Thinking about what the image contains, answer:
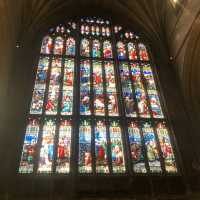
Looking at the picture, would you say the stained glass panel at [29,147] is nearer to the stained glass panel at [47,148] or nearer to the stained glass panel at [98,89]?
the stained glass panel at [47,148]

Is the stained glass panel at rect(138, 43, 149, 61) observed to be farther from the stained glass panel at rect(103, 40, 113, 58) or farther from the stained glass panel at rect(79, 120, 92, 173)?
the stained glass panel at rect(79, 120, 92, 173)

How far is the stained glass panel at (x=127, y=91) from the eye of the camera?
10579mm

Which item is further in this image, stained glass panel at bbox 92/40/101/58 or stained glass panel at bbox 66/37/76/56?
stained glass panel at bbox 92/40/101/58

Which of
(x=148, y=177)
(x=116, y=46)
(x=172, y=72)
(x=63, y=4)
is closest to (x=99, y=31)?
(x=116, y=46)

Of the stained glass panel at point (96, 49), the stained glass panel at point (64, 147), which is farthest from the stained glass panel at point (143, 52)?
the stained glass panel at point (64, 147)

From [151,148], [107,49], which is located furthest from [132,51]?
[151,148]

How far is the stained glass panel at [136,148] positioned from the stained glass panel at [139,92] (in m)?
0.80

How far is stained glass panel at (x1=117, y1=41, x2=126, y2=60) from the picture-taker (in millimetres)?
12629

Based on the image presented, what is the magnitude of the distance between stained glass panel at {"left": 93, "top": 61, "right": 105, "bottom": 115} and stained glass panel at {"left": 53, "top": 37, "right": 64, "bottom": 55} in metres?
1.71

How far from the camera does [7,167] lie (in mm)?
8305

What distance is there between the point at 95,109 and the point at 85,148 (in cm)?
179

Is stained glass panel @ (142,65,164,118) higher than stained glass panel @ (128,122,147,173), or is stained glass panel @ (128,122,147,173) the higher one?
stained glass panel @ (142,65,164,118)

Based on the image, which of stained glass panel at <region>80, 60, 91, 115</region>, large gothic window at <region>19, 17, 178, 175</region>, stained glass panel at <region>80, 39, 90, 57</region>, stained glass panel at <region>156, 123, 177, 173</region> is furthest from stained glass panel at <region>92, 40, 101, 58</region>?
stained glass panel at <region>156, 123, 177, 173</region>

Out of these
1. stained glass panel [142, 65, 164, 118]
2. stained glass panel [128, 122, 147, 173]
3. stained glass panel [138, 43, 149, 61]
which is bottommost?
stained glass panel [128, 122, 147, 173]
